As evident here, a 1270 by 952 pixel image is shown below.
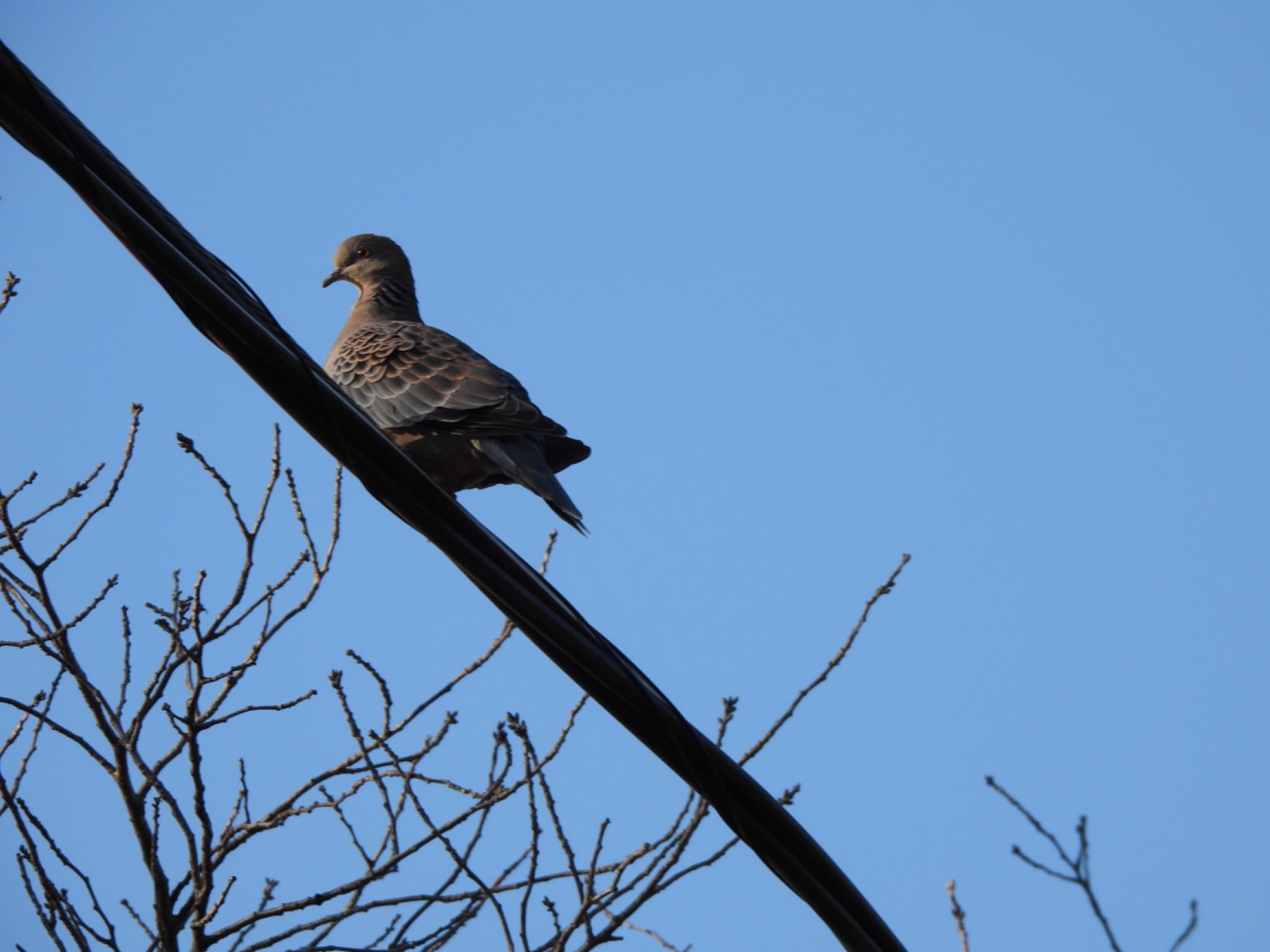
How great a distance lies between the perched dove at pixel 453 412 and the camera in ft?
16.6

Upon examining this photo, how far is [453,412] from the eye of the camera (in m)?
5.24

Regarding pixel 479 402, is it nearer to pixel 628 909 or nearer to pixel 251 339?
pixel 628 909

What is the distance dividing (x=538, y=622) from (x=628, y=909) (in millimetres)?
1677

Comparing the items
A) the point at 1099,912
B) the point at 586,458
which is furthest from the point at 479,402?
the point at 1099,912

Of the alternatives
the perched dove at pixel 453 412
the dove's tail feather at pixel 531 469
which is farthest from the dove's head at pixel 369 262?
the dove's tail feather at pixel 531 469


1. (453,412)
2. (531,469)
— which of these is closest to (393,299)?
(453,412)

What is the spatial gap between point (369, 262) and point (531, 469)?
2906 mm

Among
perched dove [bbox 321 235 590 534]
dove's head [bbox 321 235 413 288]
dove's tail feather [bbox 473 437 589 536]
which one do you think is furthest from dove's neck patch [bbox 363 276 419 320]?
dove's tail feather [bbox 473 437 589 536]

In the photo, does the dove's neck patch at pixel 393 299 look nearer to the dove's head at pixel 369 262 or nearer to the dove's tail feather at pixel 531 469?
the dove's head at pixel 369 262

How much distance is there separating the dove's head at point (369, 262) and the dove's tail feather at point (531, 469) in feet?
8.26

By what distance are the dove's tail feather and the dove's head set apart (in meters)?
2.52

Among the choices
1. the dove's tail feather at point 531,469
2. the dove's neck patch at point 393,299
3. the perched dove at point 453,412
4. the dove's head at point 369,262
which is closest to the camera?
the dove's tail feather at point 531,469

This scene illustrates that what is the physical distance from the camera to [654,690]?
2074mm

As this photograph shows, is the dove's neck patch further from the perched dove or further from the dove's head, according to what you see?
the perched dove
